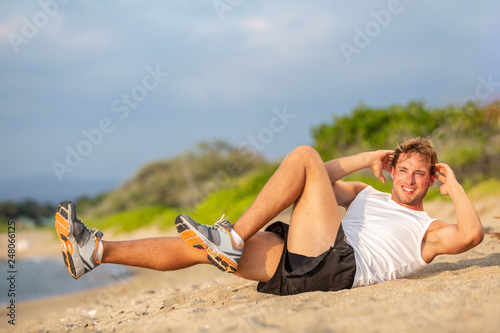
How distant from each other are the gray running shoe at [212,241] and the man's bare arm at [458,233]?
129cm

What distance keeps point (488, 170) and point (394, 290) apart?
25.3 ft

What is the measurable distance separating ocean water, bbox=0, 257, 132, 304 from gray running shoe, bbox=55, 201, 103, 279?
18.5 feet

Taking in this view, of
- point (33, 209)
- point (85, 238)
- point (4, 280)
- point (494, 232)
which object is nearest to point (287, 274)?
point (85, 238)

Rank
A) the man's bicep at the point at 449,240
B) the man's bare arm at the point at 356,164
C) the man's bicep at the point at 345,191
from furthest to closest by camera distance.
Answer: the man's bicep at the point at 345,191, the man's bare arm at the point at 356,164, the man's bicep at the point at 449,240

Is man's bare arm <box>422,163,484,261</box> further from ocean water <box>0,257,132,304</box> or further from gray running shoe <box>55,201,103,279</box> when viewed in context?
ocean water <box>0,257,132,304</box>

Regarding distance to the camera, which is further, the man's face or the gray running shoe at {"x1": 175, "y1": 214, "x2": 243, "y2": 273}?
the man's face

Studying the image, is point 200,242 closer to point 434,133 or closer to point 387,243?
point 387,243

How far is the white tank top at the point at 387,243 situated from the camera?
295 cm

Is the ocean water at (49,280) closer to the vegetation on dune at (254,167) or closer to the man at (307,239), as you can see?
the vegetation on dune at (254,167)

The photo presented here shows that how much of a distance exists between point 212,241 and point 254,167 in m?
14.4

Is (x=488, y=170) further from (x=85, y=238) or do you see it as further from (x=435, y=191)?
(x=85, y=238)

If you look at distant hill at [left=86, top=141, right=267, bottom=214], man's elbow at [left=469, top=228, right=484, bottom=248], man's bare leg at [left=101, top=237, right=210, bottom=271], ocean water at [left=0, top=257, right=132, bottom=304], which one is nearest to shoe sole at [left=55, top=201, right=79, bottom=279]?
man's bare leg at [left=101, top=237, right=210, bottom=271]

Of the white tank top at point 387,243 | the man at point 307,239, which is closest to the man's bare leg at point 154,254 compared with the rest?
the man at point 307,239

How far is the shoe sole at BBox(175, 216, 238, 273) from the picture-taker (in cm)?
271
